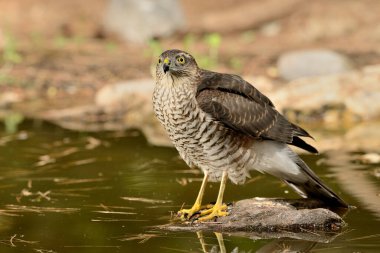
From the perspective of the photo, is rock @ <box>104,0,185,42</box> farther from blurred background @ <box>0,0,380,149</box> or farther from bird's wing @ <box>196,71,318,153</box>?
bird's wing @ <box>196,71,318,153</box>

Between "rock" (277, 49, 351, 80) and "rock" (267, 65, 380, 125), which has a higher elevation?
"rock" (277, 49, 351, 80)

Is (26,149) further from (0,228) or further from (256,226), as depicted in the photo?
(256,226)

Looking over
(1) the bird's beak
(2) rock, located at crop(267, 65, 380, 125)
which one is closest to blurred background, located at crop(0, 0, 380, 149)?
(2) rock, located at crop(267, 65, 380, 125)

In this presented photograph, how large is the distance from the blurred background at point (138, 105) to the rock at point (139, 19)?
0.03 metres

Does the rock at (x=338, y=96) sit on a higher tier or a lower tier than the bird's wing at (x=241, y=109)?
higher

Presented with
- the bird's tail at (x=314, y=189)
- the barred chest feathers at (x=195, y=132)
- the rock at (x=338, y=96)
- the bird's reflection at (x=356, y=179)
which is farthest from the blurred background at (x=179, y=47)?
the barred chest feathers at (x=195, y=132)

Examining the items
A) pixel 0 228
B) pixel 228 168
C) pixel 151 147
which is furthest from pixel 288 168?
pixel 151 147

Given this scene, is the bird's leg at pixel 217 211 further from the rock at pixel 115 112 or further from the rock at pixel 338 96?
the rock at pixel 338 96

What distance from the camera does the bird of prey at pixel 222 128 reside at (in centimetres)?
560

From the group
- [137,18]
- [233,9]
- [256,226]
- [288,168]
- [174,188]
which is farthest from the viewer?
[233,9]

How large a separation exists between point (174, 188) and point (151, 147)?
1.95 m

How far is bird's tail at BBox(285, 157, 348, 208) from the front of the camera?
5.97 metres

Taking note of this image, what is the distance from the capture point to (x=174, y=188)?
22.9 ft

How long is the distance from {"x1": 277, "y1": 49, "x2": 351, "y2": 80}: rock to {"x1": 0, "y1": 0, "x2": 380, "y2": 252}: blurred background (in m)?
0.02
